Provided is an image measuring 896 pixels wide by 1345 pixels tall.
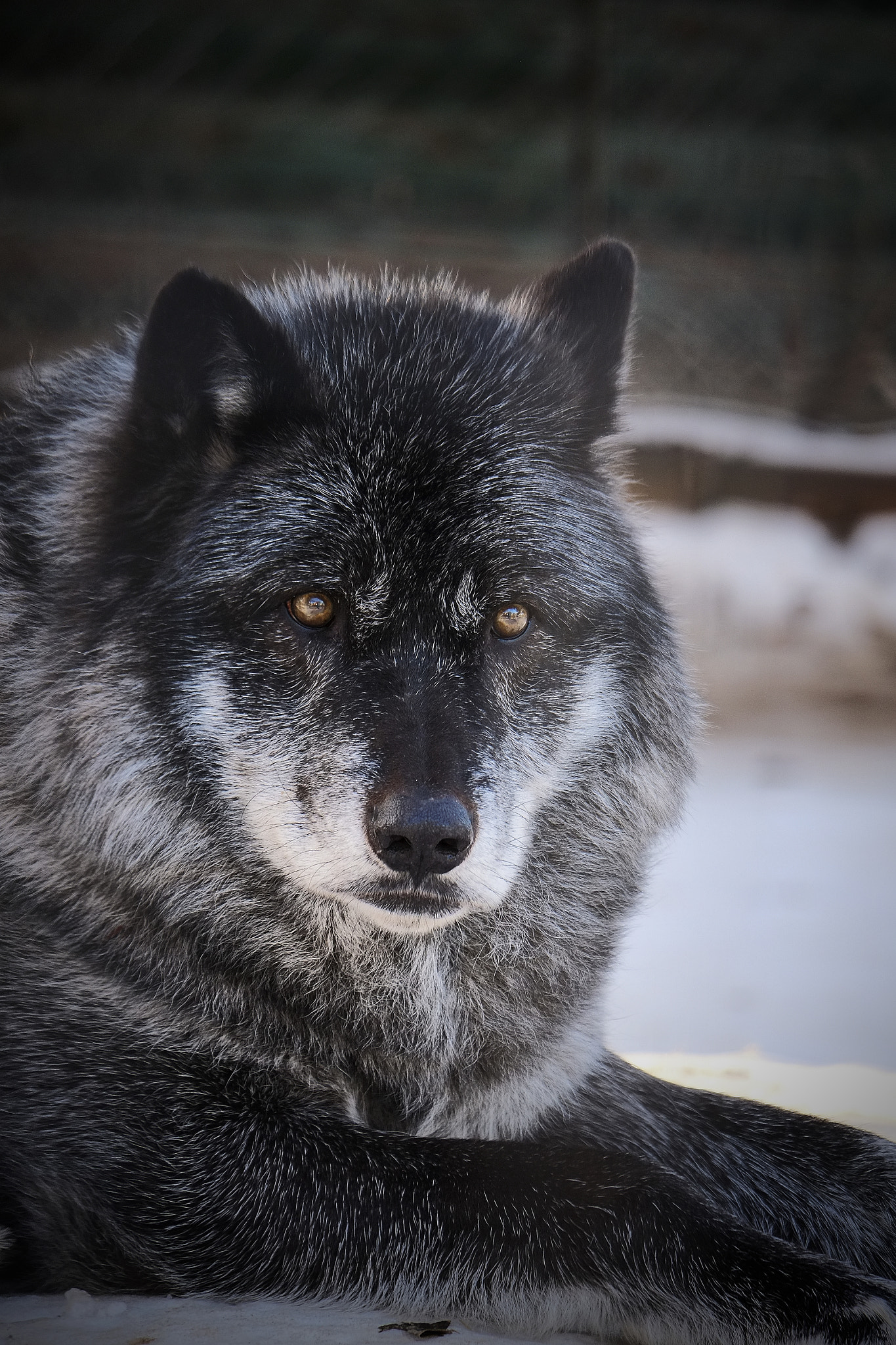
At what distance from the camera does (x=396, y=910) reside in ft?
6.44

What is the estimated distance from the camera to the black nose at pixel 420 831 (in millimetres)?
1857

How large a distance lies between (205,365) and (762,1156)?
1.95 m

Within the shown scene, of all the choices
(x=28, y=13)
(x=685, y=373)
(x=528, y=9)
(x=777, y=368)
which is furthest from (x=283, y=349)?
(x=777, y=368)

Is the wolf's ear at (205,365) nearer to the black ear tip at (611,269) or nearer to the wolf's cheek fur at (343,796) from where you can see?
the wolf's cheek fur at (343,796)

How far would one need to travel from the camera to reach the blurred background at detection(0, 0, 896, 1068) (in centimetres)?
280

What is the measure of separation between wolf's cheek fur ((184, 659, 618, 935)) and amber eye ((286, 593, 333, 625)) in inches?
7.3

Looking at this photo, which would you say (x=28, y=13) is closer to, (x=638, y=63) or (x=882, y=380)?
(x=638, y=63)

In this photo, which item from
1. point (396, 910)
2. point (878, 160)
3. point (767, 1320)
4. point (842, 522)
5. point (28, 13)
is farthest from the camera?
point (842, 522)

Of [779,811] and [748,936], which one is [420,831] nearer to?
[748,936]

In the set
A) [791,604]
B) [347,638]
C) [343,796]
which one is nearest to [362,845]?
[343,796]

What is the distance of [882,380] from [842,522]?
4.03 feet

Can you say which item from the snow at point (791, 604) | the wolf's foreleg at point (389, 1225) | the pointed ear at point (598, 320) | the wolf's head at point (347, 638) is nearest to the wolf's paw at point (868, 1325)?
the wolf's foreleg at point (389, 1225)

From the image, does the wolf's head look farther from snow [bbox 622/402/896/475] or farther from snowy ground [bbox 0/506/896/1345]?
snow [bbox 622/402/896/475]

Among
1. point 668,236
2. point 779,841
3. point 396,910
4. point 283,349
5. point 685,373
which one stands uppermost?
point 668,236
